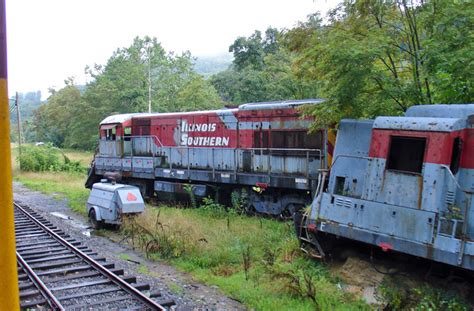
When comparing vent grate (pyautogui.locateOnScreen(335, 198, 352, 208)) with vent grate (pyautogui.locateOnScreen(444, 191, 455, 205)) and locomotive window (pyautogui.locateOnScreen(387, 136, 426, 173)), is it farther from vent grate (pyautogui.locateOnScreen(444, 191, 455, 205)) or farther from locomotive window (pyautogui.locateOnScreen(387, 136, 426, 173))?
vent grate (pyautogui.locateOnScreen(444, 191, 455, 205))

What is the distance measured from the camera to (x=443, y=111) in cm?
673

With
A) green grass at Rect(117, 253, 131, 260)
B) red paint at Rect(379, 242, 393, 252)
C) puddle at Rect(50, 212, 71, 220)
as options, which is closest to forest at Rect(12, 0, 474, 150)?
red paint at Rect(379, 242, 393, 252)

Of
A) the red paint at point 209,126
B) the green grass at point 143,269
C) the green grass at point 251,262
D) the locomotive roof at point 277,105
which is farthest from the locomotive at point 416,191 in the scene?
the locomotive roof at point 277,105

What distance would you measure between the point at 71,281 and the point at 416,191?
586cm

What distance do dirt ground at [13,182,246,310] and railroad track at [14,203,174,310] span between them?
0.41 metres

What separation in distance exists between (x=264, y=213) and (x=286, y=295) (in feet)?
22.8

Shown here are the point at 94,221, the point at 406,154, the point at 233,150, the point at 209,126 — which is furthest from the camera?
the point at 209,126

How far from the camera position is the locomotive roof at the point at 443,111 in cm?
652

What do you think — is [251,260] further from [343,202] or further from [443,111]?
[443,111]

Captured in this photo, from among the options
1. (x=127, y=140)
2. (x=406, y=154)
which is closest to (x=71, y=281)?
(x=406, y=154)

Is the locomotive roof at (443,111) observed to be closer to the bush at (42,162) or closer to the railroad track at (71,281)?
the railroad track at (71,281)

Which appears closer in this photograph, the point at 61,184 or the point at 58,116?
the point at 61,184

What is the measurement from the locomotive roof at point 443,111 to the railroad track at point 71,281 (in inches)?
189

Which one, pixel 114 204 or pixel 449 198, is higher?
pixel 449 198
